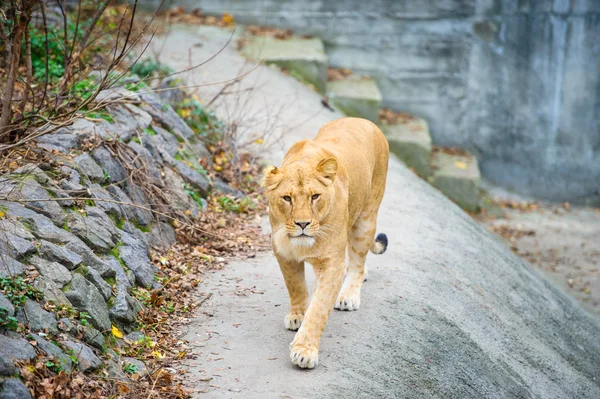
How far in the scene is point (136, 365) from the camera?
5.59m

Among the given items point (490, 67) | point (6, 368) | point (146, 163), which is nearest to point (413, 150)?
point (490, 67)

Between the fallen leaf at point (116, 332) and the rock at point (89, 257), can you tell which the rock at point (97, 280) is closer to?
the rock at point (89, 257)

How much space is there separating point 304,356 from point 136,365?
1.22m

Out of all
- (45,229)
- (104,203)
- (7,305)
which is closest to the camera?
(7,305)

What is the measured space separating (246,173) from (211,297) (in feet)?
11.1

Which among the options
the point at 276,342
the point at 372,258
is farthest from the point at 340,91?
the point at 276,342

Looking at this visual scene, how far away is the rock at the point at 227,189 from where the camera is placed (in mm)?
9492

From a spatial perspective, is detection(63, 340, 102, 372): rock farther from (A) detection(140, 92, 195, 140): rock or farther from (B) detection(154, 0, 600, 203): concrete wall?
(B) detection(154, 0, 600, 203): concrete wall

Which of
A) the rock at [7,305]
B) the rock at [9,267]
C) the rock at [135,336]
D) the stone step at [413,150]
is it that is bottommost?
the stone step at [413,150]

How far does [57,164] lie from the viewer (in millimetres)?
6875

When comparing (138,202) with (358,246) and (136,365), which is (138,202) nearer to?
(358,246)

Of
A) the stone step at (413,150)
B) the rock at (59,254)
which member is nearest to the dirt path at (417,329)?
the rock at (59,254)

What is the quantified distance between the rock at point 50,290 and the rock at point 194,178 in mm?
3486

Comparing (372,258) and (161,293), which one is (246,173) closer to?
(372,258)
